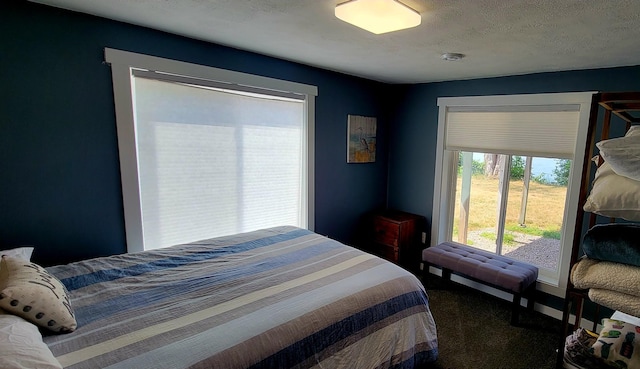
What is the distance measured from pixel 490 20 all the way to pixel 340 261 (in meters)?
1.63

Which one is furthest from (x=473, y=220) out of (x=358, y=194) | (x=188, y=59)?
(x=188, y=59)

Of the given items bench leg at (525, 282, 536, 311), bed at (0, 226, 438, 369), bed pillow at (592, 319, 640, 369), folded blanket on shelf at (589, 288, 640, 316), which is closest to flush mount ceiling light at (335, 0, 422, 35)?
bed at (0, 226, 438, 369)

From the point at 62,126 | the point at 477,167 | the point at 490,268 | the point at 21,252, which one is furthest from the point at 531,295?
the point at 62,126

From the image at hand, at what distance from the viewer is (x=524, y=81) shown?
295 cm

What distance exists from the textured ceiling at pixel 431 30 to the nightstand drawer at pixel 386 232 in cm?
174

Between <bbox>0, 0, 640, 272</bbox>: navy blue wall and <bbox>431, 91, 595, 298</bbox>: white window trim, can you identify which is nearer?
<bbox>0, 0, 640, 272</bbox>: navy blue wall

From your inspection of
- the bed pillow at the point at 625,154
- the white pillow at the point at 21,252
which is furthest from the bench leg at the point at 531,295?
the white pillow at the point at 21,252

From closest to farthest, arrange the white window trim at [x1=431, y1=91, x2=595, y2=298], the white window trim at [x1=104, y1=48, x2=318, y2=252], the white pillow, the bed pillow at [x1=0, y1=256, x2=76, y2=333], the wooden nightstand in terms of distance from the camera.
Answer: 1. the bed pillow at [x1=0, y1=256, x2=76, y2=333]
2. the white pillow
3. the white window trim at [x1=104, y1=48, x2=318, y2=252]
4. the white window trim at [x1=431, y1=91, x2=595, y2=298]
5. the wooden nightstand

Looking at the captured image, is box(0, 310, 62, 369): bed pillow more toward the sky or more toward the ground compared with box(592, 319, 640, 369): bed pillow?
more toward the sky

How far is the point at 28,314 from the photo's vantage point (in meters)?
1.19

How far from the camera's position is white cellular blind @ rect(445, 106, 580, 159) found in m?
2.77

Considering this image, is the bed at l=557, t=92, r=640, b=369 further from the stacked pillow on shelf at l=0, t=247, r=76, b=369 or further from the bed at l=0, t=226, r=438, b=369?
the stacked pillow on shelf at l=0, t=247, r=76, b=369

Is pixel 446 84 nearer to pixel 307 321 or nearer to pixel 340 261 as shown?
pixel 340 261

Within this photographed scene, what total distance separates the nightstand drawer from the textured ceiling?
1745 millimetres
